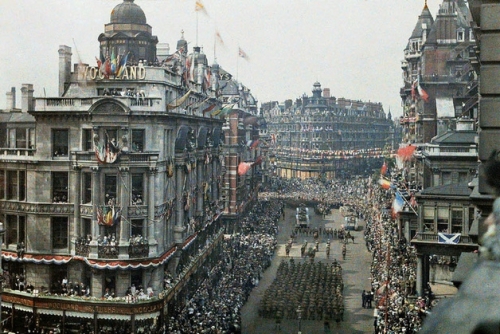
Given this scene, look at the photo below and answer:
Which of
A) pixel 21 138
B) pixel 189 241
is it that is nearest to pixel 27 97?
pixel 21 138

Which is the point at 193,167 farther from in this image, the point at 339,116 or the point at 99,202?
the point at 339,116

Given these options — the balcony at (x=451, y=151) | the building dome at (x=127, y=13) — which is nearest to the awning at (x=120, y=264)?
the building dome at (x=127, y=13)

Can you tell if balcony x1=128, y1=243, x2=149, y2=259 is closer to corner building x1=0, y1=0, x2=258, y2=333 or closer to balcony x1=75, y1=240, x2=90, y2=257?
corner building x1=0, y1=0, x2=258, y2=333

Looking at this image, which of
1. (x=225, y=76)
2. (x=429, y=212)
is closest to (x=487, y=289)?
(x=429, y=212)

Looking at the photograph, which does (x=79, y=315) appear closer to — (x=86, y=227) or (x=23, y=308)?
(x=23, y=308)

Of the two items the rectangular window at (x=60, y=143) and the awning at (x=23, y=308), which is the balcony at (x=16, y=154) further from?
the awning at (x=23, y=308)

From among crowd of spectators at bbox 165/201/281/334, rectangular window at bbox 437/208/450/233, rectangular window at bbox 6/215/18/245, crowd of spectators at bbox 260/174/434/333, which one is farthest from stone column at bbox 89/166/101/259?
rectangular window at bbox 437/208/450/233
